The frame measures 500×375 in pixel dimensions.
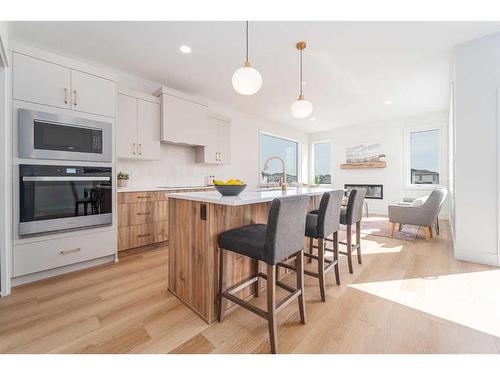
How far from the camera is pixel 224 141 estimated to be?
446 cm

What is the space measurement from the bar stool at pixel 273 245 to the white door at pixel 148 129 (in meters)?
2.30

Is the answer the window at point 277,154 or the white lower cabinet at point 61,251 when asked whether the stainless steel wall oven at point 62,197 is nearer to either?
the white lower cabinet at point 61,251

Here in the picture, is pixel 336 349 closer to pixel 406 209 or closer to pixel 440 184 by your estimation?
pixel 406 209

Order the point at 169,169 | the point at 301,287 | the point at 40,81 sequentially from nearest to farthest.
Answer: the point at 301,287, the point at 40,81, the point at 169,169

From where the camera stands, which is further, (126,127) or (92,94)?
(126,127)

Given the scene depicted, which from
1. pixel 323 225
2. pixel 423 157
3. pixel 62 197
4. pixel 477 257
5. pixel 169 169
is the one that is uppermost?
pixel 423 157

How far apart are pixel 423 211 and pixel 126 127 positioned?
4.57m

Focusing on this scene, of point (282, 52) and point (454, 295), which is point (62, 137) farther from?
point (454, 295)

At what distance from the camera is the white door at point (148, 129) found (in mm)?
3197

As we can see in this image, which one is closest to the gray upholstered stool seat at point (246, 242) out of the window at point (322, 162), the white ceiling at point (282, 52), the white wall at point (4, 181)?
the white wall at point (4, 181)

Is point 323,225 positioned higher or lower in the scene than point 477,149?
lower

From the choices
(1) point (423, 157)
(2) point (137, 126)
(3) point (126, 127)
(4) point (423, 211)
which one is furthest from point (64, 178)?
(1) point (423, 157)

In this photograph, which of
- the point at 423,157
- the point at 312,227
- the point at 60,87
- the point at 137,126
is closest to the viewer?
the point at 312,227
